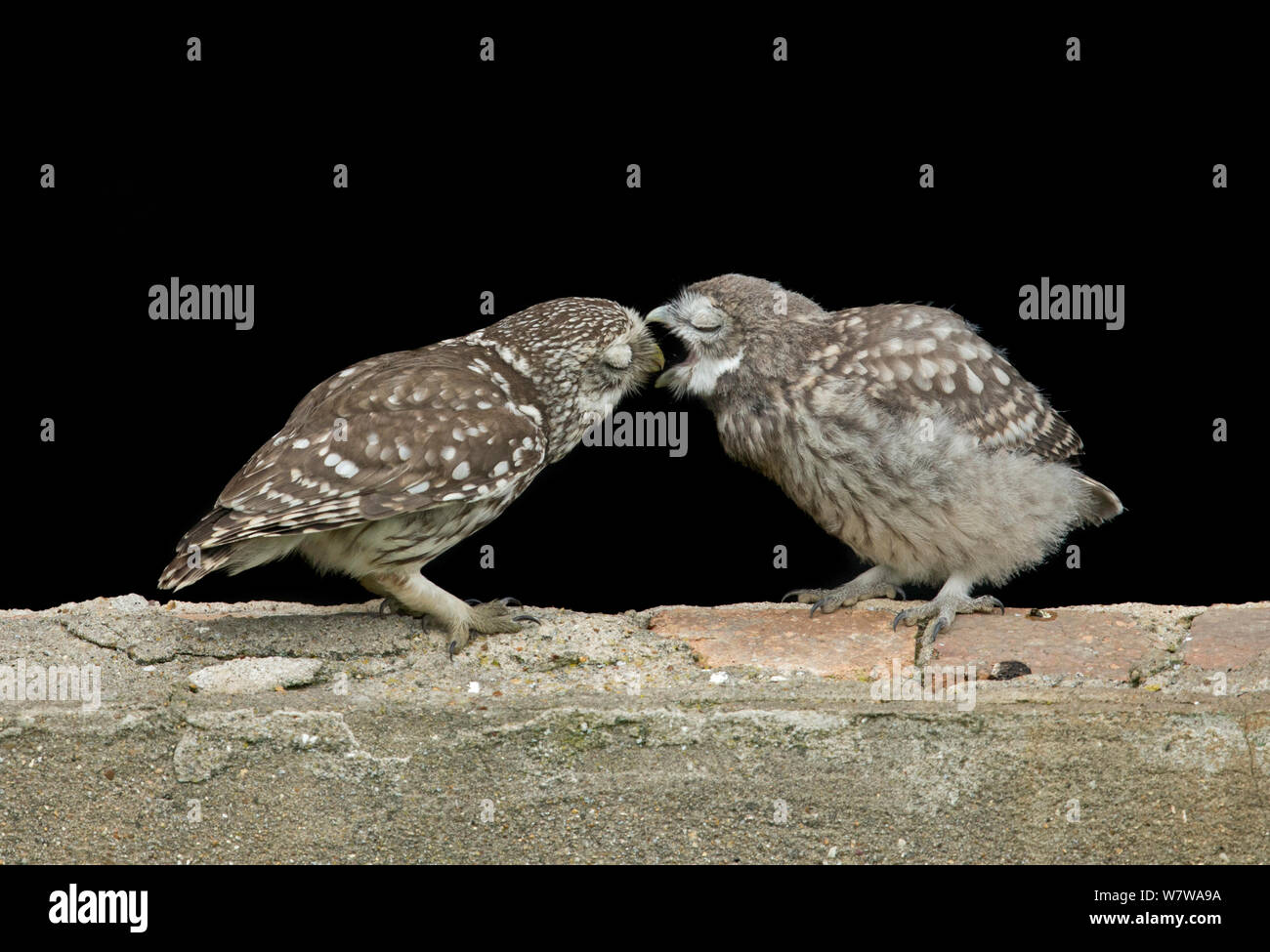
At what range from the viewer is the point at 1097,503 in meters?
7.99

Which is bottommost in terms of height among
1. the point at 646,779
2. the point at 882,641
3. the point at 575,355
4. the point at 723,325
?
the point at 646,779

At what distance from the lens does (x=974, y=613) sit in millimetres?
7684

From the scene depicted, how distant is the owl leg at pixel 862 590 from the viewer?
794cm

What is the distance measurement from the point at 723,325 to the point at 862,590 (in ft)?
4.15

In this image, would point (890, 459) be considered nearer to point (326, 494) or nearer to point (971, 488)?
point (971, 488)

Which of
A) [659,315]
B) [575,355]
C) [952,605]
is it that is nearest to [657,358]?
[659,315]

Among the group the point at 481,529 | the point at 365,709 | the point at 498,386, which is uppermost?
the point at 498,386

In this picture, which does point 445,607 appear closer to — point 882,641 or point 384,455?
point 384,455

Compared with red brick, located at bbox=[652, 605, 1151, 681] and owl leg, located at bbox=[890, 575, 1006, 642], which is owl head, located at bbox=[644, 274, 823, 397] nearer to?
red brick, located at bbox=[652, 605, 1151, 681]

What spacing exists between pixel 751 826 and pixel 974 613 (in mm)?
1438

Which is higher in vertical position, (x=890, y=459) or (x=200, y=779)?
Result: (x=890, y=459)

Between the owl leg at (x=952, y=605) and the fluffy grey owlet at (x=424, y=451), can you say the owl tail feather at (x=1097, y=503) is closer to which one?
the owl leg at (x=952, y=605)

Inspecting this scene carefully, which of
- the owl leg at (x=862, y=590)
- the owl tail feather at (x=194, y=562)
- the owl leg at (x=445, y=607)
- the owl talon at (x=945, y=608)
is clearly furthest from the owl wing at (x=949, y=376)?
the owl tail feather at (x=194, y=562)
